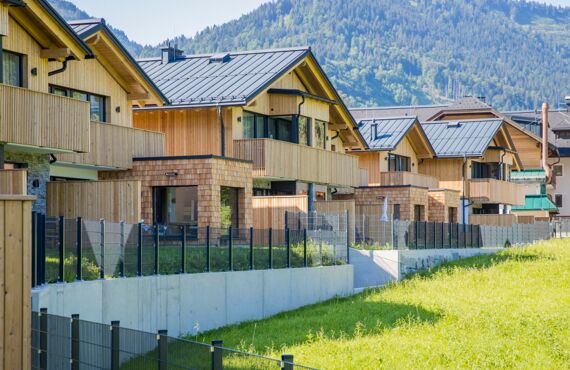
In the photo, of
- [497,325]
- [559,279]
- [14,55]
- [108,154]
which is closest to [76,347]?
[497,325]

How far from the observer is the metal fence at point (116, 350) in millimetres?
13758

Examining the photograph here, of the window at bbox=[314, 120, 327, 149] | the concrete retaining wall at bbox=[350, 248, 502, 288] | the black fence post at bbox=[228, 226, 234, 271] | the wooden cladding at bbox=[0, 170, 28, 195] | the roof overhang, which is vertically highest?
the roof overhang

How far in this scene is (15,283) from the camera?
15953mm

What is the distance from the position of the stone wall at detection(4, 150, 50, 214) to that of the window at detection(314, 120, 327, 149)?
665 inches

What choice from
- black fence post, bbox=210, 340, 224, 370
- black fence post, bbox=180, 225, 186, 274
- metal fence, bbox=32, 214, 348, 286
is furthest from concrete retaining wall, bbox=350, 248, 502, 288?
black fence post, bbox=210, 340, 224, 370

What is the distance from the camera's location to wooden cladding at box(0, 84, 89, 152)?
28.8m

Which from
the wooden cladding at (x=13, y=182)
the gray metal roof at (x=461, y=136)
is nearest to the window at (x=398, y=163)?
the gray metal roof at (x=461, y=136)

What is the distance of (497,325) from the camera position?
1103 inches

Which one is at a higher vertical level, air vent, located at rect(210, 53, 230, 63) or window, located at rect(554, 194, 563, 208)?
air vent, located at rect(210, 53, 230, 63)

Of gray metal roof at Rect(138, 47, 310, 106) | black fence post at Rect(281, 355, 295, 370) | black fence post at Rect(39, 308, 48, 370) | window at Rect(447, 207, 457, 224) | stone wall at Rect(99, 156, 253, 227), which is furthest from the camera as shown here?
window at Rect(447, 207, 457, 224)

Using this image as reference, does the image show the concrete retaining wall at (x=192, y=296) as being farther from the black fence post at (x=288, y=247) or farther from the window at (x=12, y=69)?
the window at (x=12, y=69)

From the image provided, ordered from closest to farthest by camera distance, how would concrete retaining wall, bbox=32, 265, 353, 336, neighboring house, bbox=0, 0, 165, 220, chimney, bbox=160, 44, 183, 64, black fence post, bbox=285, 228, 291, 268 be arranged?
concrete retaining wall, bbox=32, 265, 353, 336
neighboring house, bbox=0, 0, 165, 220
black fence post, bbox=285, 228, 291, 268
chimney, bbox=160, 44, 183, 64

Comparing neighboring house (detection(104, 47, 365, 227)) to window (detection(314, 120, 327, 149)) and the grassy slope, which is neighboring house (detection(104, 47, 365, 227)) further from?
the grassy slope

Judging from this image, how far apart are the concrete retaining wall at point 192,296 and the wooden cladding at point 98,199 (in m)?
4.47
